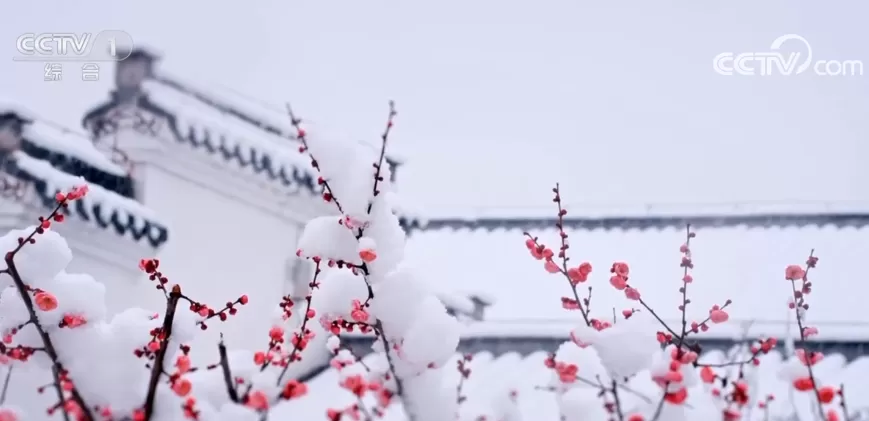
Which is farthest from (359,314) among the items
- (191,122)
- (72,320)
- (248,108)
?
(248,108)

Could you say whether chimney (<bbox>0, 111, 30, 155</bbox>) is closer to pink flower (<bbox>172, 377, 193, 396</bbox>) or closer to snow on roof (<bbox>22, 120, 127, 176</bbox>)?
snow on roof (<bbox>22, 120, 127, 176</bbox>)

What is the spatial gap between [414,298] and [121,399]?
0.49 m

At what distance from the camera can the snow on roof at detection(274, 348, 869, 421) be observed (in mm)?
4246

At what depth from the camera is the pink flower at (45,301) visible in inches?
49.4

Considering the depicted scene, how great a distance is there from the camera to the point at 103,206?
432 cm

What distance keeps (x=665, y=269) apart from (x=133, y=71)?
14.4 ft

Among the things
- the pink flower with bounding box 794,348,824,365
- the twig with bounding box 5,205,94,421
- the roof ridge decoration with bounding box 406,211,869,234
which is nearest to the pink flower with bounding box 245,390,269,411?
the twig with bounding box 5,205,94,421

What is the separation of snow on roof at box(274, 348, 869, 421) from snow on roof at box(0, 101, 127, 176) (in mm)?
1813

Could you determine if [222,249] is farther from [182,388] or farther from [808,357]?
[808,357]

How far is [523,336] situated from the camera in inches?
211

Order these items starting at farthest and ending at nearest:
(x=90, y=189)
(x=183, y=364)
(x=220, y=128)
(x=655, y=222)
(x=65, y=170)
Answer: (x=655, y=222)
(x=220, y=128)
(x=65, y=170)
(x=90, y=189)
(x=183, y=364)

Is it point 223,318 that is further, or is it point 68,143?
point 68,143

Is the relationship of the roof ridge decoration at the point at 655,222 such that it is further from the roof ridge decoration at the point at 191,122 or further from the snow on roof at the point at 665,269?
the roof ridge decoration at the point at 191,122

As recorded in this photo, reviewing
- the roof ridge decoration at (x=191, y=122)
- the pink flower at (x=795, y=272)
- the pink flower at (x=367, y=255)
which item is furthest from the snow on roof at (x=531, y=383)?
the pink flower at (x=367, y=255)
